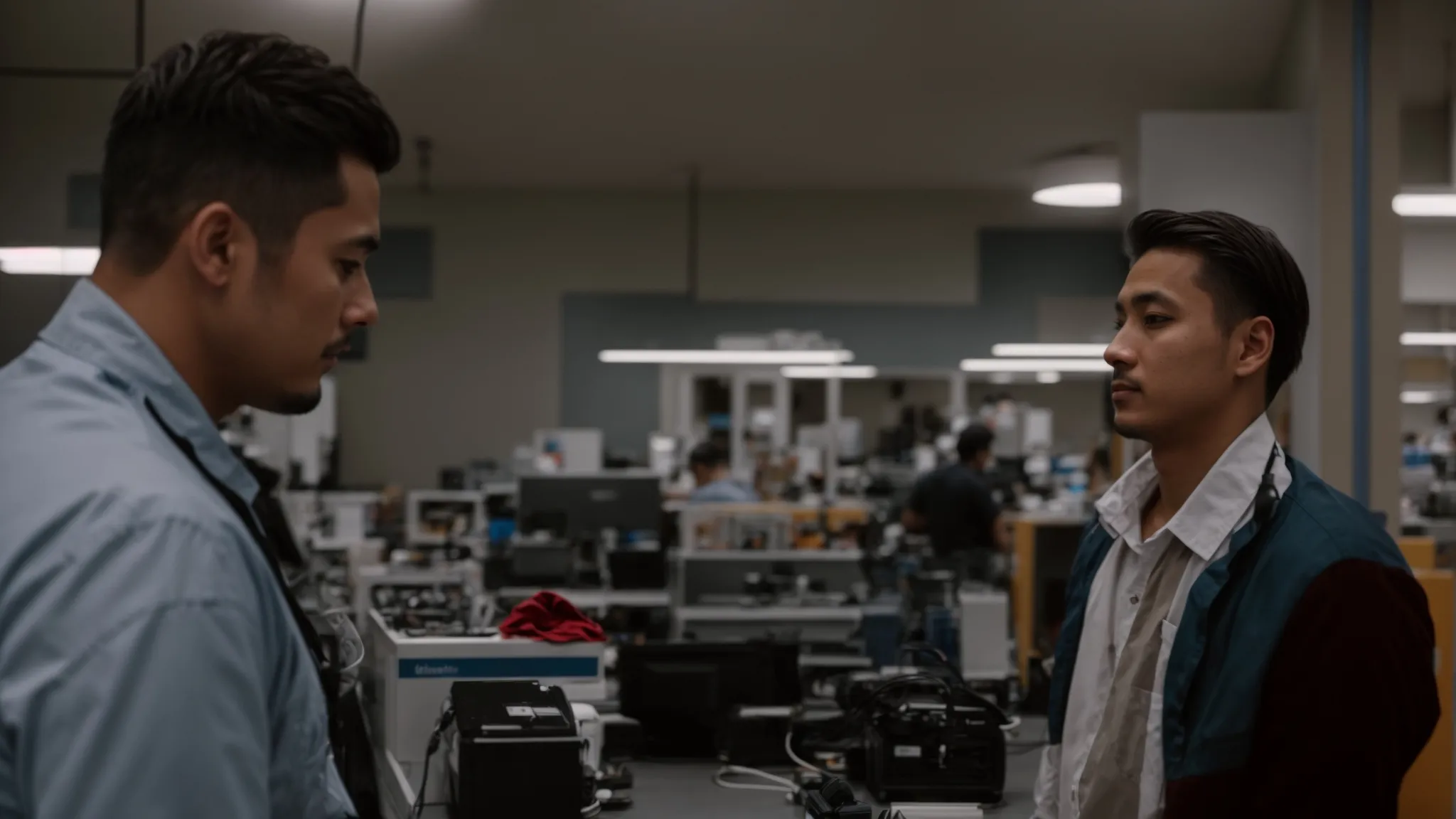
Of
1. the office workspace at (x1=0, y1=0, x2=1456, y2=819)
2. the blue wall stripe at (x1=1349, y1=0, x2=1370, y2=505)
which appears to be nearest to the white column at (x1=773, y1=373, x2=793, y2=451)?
the office workspace at (x1=0, y1=0, x2=1456, y2=819)

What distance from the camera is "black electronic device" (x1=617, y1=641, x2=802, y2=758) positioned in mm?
3240

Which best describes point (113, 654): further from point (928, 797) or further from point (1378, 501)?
point (1378, 501)

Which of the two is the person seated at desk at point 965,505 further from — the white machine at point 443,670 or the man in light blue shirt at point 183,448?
the man in light blue shirt at point 183,448

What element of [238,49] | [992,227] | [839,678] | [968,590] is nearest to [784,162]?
[992,227]

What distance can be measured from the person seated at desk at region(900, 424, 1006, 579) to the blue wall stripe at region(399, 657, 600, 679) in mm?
5125

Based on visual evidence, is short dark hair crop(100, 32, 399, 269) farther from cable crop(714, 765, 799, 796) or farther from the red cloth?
cable crop(714, 765, 799, 796)

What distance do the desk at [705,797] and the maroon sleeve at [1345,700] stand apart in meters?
1.05

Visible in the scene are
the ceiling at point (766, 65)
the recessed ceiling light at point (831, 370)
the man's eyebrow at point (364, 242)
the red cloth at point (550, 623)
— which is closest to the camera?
the man's eyebrow at point (364, 242)

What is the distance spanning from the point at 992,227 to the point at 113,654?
1105 centimetres

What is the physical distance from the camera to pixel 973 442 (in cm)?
777

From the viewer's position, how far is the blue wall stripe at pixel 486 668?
2.79 metres

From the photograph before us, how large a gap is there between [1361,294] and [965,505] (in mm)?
3039

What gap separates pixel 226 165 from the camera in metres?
0.99

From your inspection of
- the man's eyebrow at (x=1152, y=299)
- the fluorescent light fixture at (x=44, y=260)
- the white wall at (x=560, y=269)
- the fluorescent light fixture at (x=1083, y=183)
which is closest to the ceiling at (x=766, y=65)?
the fluorescent light fixture at (x=1083, y=183)
